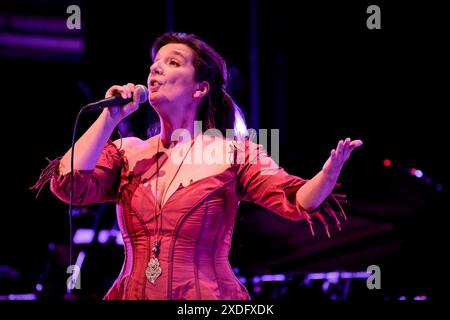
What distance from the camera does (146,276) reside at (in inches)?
74.9

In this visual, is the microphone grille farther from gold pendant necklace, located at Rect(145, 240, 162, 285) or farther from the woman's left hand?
the woman's left hand

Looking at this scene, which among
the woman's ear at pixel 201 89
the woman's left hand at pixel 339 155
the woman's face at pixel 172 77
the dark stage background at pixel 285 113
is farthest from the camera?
the dark stage background at pixel 285 113

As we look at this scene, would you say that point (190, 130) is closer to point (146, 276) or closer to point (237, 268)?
point (146, 276)

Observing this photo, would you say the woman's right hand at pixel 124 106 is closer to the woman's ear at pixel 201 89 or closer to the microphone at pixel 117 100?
the microphone at pixel 117 100

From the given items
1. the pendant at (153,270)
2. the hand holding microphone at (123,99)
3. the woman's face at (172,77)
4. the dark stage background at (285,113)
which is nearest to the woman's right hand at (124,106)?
the hand holding microphone at (123,99)

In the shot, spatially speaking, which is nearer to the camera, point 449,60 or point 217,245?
point 217,245

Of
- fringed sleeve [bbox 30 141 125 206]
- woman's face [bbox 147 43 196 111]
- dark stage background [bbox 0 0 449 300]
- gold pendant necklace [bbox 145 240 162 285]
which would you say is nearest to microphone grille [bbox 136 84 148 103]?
woman's face [bbox 147 43 196 111]

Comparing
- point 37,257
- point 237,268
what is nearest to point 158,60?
point 237,268

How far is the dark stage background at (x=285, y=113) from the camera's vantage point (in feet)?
13.3

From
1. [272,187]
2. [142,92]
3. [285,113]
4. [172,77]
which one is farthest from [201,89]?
[285,113]

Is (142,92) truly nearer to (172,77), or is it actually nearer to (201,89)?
(172,77)

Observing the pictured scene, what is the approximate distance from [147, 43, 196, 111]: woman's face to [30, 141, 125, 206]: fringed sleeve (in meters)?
0.24

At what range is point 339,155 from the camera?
1737mm
